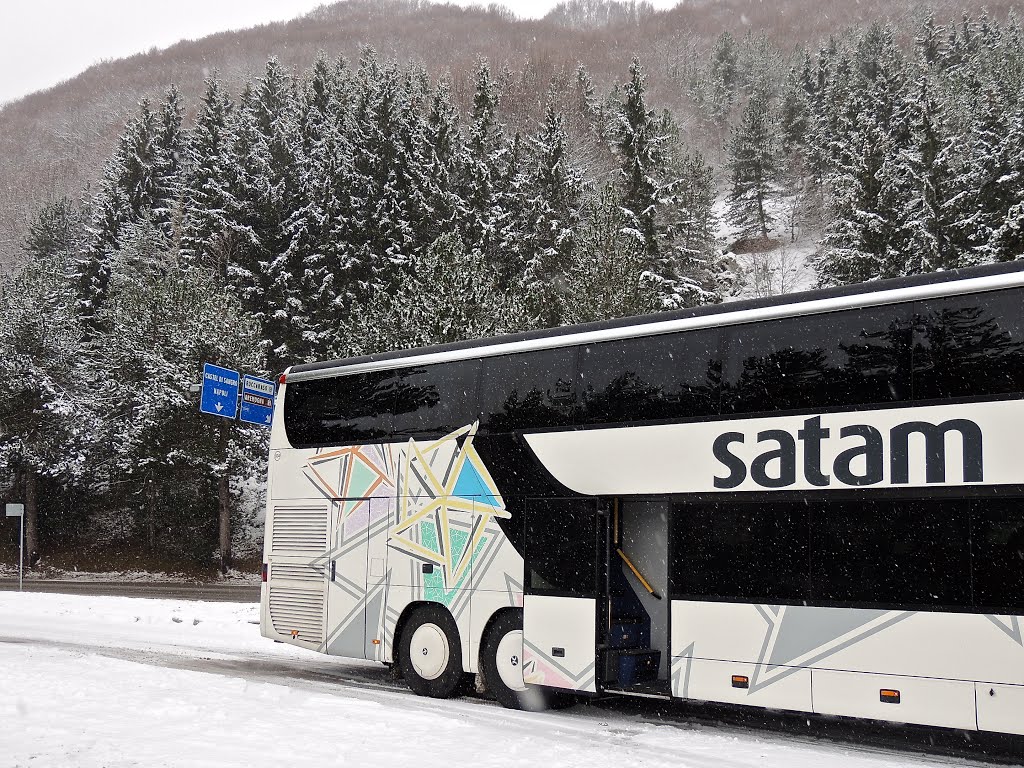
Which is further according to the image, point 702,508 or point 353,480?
point 353,480

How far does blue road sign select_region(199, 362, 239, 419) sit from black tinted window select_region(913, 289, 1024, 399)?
1615 centimetres

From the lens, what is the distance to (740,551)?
9820 millimetres

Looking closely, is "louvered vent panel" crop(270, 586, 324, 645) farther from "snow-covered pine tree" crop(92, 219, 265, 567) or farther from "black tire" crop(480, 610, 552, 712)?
"snow-covered pine tree" crop(92, 219, 265, 567)

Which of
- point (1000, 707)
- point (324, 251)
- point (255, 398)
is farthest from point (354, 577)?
point (324, 251)

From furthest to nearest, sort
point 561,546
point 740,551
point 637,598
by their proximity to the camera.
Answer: point 561,546 < point 637,598 < point 740,551

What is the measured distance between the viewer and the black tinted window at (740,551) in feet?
30.9

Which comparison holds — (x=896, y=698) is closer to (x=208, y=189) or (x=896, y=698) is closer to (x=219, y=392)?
(x=219, y=392)

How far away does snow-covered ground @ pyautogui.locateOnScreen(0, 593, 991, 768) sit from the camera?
7289mm

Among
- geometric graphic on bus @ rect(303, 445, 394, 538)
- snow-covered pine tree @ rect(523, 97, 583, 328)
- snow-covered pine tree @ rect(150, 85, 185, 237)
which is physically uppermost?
snow-covered pine tree @ rect(150, 85, 185, 237)

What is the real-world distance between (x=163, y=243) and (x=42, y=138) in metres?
82.9

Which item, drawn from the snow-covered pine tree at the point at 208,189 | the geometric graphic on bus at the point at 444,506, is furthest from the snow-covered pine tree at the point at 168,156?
the geometric graphic on bus at the point at 444,506

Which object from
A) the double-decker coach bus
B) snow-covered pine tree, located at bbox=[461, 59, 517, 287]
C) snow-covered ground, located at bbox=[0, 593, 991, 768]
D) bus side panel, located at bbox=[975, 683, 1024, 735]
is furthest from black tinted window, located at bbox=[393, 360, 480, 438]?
snow-covered pine tree, located at bbox=[461, 59, 517, 287]

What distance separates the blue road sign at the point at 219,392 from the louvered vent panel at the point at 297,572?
7801 millimetres

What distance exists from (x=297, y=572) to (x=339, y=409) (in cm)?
252
